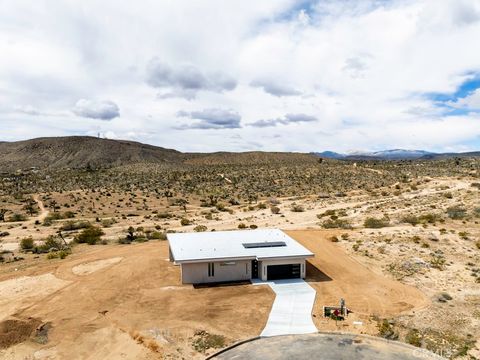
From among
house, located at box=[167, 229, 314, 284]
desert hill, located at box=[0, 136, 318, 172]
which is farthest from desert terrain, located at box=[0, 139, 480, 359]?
desert hill, located at box=[0, 136, 318, 172]

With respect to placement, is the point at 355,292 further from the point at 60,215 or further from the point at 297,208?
the point at 60,215

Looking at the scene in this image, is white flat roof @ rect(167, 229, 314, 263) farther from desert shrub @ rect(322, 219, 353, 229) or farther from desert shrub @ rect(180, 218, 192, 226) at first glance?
desert shrub @ rect(180, 218, 192, 226)

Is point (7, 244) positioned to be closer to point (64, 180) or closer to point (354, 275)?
point (354, 275)

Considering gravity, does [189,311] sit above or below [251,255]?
below

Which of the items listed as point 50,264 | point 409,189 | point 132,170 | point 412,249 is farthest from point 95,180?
point 412,249

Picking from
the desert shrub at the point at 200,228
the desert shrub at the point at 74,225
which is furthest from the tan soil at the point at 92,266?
the desert shrub at the point at 74,225

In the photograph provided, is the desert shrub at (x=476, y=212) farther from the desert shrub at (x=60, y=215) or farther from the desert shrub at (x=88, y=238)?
the desert shrub at (x=60, y=215)

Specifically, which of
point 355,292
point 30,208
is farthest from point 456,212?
point 30,208
